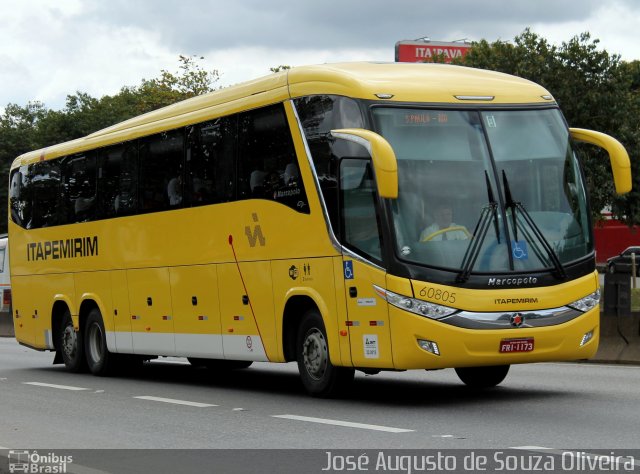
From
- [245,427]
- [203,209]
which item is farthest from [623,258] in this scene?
[245,427]

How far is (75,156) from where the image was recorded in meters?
21.5

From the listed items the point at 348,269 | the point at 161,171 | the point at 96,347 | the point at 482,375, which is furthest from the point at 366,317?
the point at 96,347

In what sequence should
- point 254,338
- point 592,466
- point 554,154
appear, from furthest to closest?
1. point 254,338
2. point 554,154
3. point 592,466

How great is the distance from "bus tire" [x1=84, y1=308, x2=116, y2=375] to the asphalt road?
935 mm

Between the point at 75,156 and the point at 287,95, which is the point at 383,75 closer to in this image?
the point at 287,95

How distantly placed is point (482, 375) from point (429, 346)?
113 inches

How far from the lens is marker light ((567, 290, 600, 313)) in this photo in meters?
13.3

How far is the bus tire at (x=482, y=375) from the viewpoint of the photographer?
15.2 m

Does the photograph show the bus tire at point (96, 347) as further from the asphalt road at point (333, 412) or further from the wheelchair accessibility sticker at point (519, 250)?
the wheelchair accessibility sticker at point (519, 250)

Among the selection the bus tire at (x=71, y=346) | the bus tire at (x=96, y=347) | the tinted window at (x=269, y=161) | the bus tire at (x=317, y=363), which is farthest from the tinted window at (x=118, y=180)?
the bus tire at (x=317, y=363)

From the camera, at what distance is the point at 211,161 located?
54.4 ft

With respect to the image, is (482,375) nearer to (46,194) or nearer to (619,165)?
(619,165)

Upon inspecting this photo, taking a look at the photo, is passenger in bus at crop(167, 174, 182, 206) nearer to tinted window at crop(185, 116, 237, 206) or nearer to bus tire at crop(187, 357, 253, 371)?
tinted window at crop(185, 116, 237, 206)

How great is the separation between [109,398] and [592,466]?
8.37 metres
